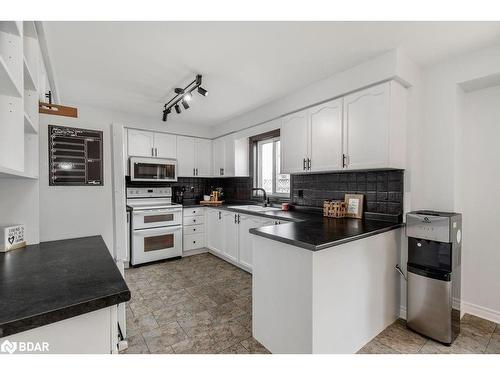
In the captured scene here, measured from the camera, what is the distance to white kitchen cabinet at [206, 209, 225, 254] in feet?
12.4

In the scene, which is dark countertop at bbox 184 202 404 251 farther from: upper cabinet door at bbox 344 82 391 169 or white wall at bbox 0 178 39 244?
white wall at bbox 0 178 39 244

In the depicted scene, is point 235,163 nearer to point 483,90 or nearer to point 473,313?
point 483,90

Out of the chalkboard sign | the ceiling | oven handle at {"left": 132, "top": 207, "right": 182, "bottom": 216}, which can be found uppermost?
the ceiling

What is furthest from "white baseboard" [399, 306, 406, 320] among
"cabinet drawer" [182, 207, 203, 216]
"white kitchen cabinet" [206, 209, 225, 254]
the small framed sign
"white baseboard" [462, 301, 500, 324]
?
"cabinet drawer" [182, 207, 203, 216]

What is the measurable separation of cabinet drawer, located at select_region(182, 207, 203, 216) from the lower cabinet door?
1.07 m

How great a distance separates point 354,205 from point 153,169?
3.07m

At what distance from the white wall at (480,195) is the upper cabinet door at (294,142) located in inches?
55.0

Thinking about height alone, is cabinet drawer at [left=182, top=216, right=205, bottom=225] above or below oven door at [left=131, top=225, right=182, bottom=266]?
above

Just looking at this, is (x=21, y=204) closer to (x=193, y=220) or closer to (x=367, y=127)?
(x=367, y=127)

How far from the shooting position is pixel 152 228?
3600mm

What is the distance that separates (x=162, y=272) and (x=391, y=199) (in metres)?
2.98

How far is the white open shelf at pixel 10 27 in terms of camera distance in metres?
1.02

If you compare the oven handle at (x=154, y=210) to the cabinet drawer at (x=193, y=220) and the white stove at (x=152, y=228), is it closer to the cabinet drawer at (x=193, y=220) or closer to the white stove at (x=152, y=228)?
the white stove at (x=152, y=228)
